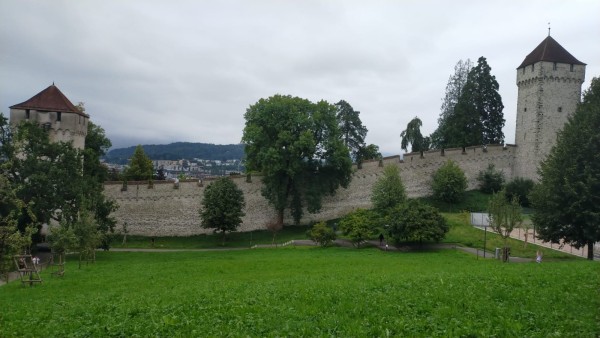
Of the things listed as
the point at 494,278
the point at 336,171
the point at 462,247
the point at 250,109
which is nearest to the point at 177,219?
the point at 250,109

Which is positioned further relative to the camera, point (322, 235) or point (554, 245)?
point (322, 235)

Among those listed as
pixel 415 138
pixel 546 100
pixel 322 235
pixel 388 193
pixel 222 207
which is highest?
pixel 546 100

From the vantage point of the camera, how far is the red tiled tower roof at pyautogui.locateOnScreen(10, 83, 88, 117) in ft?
115

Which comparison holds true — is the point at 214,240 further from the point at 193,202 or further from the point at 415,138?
the point at 415,138

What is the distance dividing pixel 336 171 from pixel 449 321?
31458 millimetres

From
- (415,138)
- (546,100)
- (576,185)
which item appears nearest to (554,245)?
(576,185)

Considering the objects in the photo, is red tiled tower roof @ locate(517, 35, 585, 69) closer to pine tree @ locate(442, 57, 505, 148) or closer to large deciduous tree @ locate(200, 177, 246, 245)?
pine tree @ locate(442, 57, 505, 148)

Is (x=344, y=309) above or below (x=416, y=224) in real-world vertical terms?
below

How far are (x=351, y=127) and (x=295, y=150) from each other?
82.7 feet

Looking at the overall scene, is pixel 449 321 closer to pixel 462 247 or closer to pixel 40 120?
pixel 462 247

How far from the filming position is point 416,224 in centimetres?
3078

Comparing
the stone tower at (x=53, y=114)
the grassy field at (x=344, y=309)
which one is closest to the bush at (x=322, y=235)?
the grassy field at (x=344, y=309)

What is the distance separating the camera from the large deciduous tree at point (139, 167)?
2314 inches

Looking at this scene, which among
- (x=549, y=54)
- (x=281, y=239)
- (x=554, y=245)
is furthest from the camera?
(x=549, y=54)
